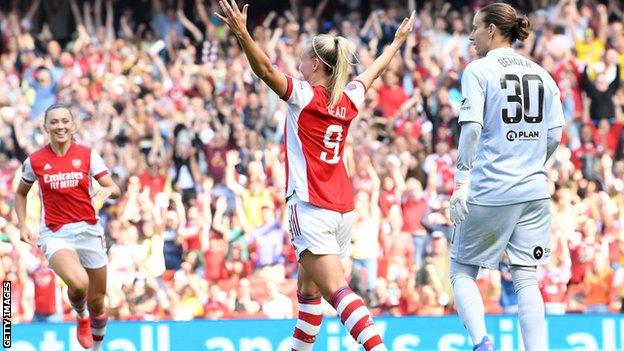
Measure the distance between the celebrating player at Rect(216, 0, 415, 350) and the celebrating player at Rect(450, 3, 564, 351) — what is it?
0.66m

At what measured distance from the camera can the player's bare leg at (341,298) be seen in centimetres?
695

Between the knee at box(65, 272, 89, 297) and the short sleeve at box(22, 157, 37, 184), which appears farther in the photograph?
the short sleeve at box(22, 157, 37, 184)

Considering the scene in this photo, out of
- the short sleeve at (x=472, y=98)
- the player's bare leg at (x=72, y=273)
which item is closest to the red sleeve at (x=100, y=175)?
the player's bare leg at (x=72, y=273)

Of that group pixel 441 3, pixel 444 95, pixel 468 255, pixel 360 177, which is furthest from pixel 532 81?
pixel 441 3

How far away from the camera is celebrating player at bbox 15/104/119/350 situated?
9445mm

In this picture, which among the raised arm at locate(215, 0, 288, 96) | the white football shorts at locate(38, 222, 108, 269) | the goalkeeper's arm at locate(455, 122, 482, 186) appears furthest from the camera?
the white football shorts at locate(38, 222, 108, 269)

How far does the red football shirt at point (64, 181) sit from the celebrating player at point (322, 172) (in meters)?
2.71

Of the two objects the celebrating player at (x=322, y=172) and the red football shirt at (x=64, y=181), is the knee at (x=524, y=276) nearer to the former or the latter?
the celebrating player at (x=322, y=172)

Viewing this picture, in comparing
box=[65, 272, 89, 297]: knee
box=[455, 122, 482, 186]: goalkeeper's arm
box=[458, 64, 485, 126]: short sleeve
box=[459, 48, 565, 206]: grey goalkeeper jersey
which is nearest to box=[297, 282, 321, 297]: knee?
box=[459, 48, 565, 206]: grey goalkeeper jersey

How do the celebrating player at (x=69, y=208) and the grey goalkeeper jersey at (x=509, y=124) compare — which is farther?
the celebrating player at (x=69, y=208)

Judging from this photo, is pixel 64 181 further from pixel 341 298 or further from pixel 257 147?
pixel 257 147

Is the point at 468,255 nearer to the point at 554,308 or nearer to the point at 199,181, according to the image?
the point at 554,308

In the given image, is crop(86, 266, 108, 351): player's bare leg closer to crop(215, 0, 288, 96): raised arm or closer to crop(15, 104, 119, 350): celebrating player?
crop(15, 104, 119, 350): celebrating player

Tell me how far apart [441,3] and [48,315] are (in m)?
7.35
